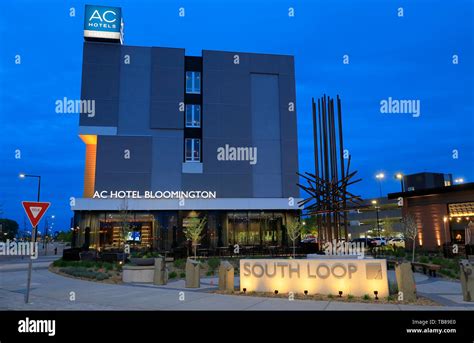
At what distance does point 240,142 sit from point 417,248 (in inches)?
774

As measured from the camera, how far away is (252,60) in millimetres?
44062

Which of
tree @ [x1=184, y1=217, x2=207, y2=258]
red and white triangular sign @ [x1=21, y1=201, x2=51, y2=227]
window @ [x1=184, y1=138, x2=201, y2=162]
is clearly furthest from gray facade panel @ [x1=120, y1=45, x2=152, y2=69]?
red and white triangular sign @ [x1=21, y1=201, x2=51, y2=227]

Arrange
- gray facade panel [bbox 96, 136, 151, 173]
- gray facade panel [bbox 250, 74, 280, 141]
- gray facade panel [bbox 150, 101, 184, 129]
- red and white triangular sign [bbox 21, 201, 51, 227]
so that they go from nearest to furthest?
1. red and white triangular sign [bbox 21, 201, 51, 227]
2. gray facade panel [bbox 96, 136, 151, 173]
3. gray facade panel [bbox 150, 101, 184, 129]
4. gray facade panel [bbox 250, 74, 280, 141]

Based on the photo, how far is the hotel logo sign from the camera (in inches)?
1638

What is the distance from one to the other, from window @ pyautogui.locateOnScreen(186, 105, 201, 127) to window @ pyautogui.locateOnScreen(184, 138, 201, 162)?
1.75 meters

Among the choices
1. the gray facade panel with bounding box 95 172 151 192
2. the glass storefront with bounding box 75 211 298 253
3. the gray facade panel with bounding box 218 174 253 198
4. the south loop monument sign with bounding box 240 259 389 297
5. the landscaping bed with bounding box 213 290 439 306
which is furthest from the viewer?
the gray facade panel with bounding box 218 174 253 198

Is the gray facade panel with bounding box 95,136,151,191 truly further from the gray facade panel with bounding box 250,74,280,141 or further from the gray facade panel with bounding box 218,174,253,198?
the gray facade panel with bounding box 250,74,280,141

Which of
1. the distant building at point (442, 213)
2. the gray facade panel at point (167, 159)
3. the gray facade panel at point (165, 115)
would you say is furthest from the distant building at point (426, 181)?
the gray facade panel at point (165, 115)

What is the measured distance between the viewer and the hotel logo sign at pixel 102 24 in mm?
41594

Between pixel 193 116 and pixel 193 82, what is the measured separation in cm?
384

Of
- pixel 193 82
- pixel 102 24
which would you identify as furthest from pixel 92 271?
pixel 102 24

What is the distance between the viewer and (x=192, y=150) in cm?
4150
